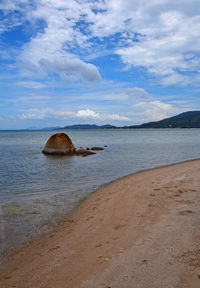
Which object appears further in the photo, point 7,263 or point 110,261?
point 7,263

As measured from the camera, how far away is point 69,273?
13.0 ft

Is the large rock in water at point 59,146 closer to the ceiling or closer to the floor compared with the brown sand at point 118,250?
closer to the ceiling

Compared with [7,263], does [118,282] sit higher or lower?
higher

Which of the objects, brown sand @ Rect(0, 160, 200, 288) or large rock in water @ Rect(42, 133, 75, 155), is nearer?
brown sand @ Rect(0, 160, 200, 288)

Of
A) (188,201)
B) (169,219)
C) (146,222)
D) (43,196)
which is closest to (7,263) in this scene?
(146,222)

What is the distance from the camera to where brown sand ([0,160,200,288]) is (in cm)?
365

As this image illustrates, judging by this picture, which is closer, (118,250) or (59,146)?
(118,250)

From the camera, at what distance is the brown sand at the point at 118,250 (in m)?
3.65

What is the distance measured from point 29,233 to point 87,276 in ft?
9.51

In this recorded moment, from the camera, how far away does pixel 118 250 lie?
180 inches

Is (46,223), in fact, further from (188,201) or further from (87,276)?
(188,201)

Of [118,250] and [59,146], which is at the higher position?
[59,146]

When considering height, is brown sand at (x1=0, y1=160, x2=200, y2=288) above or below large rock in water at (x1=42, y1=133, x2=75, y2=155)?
below

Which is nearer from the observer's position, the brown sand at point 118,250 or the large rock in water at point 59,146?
the brown sand at point 118,250
